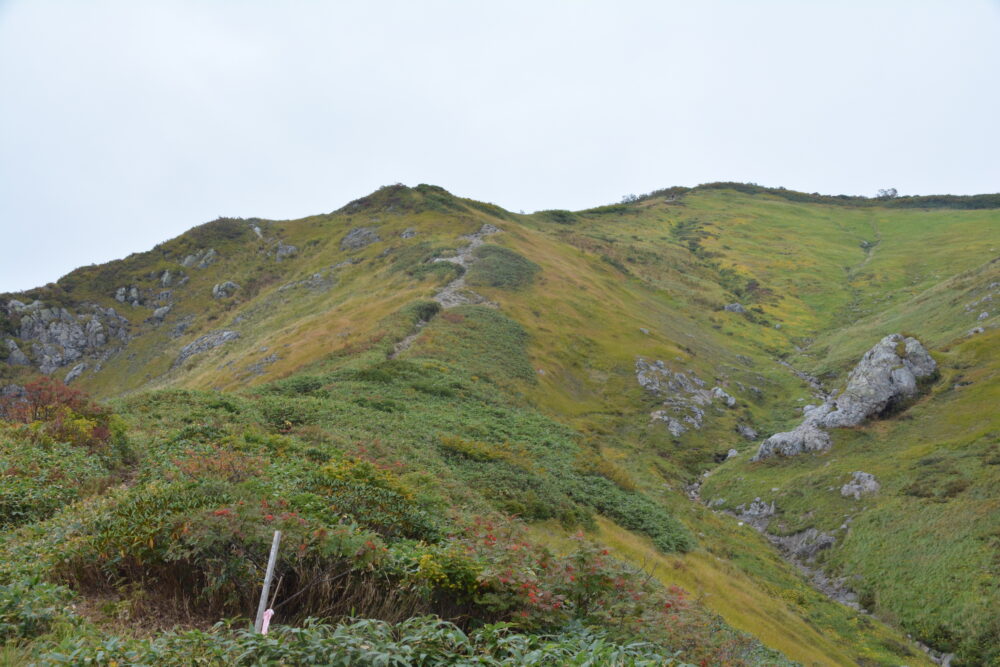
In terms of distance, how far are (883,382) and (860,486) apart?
41.7 feet

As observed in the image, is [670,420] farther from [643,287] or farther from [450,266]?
[643,287]

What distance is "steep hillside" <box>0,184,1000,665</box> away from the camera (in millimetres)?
11109

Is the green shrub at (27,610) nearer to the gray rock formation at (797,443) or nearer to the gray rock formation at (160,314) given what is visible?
the gray rock formation at (797,443)

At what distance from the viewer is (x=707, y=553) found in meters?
26.3

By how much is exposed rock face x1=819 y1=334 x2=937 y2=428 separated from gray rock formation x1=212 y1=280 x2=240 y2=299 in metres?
85.0

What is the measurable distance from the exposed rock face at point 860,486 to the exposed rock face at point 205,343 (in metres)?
66.6

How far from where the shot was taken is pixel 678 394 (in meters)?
53.9

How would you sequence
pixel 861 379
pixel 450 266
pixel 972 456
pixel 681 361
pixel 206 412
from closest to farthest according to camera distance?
pixel 206 412 < pixel 972 456 < pixel 861 379 < pixel 681 361 < pixel 450 266

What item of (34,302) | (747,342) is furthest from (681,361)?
(34,302)

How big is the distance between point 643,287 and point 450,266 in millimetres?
40297

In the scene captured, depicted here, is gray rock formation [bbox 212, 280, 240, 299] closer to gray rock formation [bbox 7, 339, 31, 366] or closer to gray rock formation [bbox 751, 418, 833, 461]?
gray rock formation [bbox 7, 339, 31, 366]

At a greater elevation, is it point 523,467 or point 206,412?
point 206,412

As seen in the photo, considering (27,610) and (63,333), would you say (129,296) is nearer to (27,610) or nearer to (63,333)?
(63,333)

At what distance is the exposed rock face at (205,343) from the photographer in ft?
233
